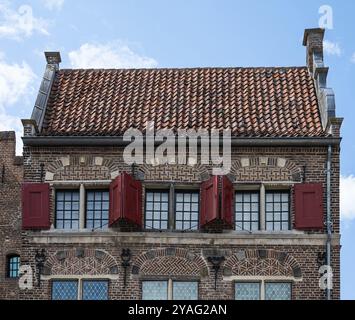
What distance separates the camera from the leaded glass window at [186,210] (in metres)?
30.4

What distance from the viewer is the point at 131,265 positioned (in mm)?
29969

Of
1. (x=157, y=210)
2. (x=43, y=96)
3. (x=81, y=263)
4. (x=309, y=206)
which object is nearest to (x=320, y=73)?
(x=309, y=206)

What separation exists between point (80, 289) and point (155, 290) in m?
1.92

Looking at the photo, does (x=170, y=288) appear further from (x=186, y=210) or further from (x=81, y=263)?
(x=81, y=263)

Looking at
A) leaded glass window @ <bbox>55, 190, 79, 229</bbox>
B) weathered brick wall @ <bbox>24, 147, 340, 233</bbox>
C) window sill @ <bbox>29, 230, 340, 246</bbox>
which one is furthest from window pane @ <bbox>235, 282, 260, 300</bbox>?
leaded glass window @ <bbox>55, 190, 79, 229</bbox>

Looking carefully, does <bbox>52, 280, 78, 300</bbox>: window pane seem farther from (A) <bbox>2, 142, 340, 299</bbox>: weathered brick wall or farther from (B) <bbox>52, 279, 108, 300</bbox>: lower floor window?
(A) <bbox>2, 142, 340, 299</bbox>: weathered brick wall

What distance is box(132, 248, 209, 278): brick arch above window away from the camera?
98.0ft

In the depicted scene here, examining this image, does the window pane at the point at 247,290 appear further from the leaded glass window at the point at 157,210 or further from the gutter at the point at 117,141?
the gutter at the point at 117,141

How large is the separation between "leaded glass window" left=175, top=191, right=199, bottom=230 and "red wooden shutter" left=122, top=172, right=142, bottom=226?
1.01 metres
